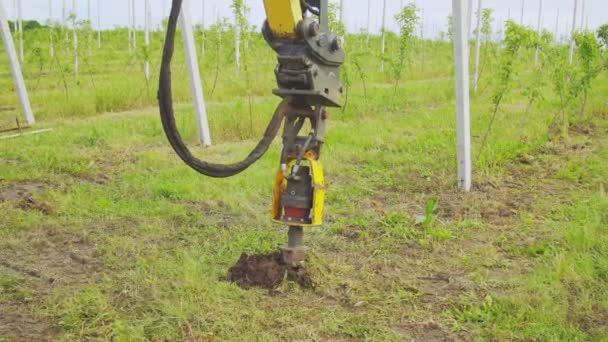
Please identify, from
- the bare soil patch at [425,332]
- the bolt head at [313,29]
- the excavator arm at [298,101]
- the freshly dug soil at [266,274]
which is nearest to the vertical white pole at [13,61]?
the freshly dug soil at [266,274]

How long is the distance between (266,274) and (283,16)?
5.19 feet

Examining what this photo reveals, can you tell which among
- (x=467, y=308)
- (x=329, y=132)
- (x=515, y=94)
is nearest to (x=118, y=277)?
(x=467, y=308)

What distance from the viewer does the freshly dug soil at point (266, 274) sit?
400 centimetres

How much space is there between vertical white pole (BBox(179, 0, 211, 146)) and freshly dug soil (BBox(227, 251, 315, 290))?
14.9 ft

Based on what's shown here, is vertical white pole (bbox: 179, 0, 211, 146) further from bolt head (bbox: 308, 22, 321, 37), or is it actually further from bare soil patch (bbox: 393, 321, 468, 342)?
bare soil patch (bbox: 393, 321, 468, 342)

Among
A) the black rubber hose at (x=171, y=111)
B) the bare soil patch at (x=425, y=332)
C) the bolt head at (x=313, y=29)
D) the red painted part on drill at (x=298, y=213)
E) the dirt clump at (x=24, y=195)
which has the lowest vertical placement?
the bare soil patch at (x=425, y=332)

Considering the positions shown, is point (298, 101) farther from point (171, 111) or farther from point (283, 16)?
point (171, 111)

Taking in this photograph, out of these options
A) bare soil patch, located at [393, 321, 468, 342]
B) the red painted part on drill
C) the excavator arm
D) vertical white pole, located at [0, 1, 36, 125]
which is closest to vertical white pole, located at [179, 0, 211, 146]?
vertical white pole, located at [0, 1, 36, 125]

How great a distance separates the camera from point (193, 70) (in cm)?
835

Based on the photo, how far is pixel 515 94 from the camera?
1498cm

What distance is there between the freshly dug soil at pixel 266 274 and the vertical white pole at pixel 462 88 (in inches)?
114

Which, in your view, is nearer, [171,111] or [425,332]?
[171,111]

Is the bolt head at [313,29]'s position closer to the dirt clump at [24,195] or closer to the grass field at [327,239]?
the grass field at [327,239]

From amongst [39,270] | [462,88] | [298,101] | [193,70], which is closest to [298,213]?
[298,101]
